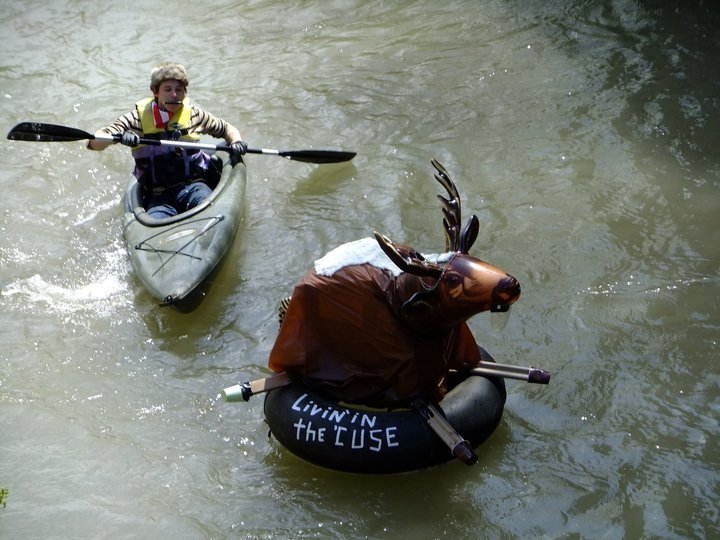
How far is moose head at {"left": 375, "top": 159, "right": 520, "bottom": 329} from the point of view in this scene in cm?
351

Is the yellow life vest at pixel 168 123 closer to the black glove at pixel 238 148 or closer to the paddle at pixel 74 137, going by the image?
the paddle at pixel 74 137

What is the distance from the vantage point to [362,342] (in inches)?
155

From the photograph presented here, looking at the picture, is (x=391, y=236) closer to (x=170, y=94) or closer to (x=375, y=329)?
(x=170, y=94)

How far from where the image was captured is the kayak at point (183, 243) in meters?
5.26

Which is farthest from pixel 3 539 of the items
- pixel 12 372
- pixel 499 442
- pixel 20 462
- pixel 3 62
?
pixel 3 62

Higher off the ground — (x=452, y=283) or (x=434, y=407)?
(x=452, y=283)

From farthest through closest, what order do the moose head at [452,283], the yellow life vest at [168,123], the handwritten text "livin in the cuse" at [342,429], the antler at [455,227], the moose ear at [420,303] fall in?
the yellow life vest at [168,123]
the handwritten text "livin in the cuse" at [342,429]
the antler at [455,227]
the moose ear at [420,303]
the moose head at [452,283]

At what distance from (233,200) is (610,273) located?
2.46 meters

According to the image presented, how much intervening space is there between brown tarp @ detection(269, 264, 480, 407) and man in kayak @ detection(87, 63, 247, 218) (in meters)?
2.15

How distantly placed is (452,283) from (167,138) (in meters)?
3.04

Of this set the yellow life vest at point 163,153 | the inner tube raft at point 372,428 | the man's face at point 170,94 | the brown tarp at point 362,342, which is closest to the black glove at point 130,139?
the yellow life vest at point 163,153

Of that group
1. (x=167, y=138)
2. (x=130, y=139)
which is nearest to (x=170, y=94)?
(x=167, y=138)

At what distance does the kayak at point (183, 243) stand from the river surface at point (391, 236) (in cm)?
23

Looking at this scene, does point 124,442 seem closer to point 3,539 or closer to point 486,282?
point 3,539
